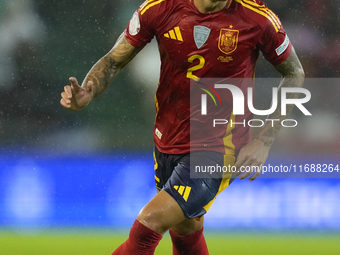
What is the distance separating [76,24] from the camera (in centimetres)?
633

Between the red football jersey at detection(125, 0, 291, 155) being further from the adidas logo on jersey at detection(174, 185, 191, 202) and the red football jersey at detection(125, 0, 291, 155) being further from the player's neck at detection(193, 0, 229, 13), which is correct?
the adidas logo on jersey at detection(174, 185, 191, 202)

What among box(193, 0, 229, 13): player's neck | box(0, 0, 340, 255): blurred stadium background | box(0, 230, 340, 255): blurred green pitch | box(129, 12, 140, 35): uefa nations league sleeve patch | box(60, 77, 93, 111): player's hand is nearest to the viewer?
box(60, 77, 93, 111): player's hand

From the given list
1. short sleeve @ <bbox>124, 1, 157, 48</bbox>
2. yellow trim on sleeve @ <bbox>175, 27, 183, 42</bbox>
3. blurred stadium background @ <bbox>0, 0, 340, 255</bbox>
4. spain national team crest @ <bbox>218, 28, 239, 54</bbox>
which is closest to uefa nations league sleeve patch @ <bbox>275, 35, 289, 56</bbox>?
spain national team crest @ <bbox>218, 28, 239, 54</bbox>

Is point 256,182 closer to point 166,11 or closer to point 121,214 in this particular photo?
point 121,214

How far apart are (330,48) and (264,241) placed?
3.43m

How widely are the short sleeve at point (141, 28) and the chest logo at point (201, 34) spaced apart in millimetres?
223

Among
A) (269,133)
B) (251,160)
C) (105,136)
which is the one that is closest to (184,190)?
(251,160)

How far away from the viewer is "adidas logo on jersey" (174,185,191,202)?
7.22 ft

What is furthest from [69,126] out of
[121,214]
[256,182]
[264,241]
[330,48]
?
[330,48]

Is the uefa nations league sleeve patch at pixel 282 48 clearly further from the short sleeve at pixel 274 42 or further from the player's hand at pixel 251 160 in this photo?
the player's hand at pixel 251 160

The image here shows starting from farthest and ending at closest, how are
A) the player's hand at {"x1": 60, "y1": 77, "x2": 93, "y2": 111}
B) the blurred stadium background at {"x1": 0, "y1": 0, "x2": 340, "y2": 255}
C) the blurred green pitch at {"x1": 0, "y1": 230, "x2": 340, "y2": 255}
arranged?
the blurred stadium background at {"x1": 0, "y1": 0, "x2": 340, "y2": 255}, the blurred green pitch at {"x1": 0, "y1": 230, "x2": 340, "y2": 255}, the player's hand at {"x1": 60, "y1": 77, "x2": 93, "y2": 111}

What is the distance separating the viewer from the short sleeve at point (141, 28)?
7.79ft

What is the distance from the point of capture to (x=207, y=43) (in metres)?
2.34

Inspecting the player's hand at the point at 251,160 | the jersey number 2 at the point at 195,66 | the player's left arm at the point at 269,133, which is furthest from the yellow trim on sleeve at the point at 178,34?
the player's hand at the point at 251,160
